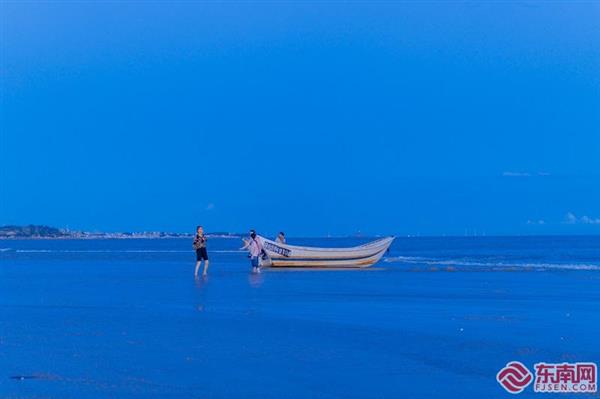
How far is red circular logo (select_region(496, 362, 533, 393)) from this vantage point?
1117cm

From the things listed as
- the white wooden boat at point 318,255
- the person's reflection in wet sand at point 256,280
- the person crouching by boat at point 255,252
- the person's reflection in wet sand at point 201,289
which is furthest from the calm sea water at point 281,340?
the white wooden boat at point 318,255

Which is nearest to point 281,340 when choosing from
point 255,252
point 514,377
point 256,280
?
point 514,377

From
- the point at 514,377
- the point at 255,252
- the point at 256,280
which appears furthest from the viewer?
the point at 255,252

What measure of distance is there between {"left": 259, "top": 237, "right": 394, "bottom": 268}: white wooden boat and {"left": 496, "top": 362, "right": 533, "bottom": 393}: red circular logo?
94.3 ft

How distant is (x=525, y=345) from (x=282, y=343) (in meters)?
3.54

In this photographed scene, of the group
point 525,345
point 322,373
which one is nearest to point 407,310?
point 525,345

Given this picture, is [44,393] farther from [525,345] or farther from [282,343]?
[525,345]

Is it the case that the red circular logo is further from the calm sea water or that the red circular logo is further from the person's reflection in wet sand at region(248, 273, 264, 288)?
the person's reflection in wet sand at region(248, 273, 264, 288)

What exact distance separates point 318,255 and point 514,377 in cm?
3122

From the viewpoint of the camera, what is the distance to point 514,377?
11.7 meters

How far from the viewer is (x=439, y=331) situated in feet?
53.5

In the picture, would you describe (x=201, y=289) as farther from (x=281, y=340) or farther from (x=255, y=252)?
(x=281, y=340)

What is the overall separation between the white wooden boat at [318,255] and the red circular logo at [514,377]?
1132 inches

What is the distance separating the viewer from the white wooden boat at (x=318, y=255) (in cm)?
4209
